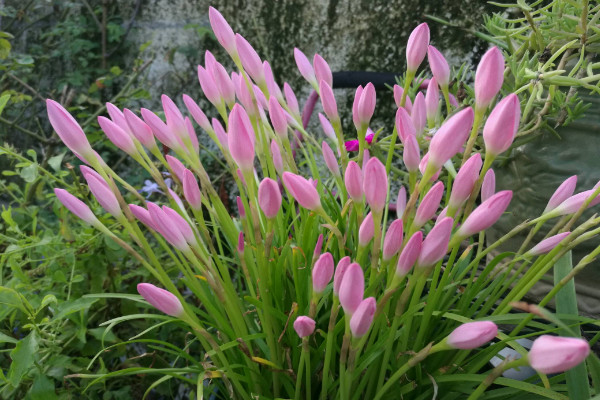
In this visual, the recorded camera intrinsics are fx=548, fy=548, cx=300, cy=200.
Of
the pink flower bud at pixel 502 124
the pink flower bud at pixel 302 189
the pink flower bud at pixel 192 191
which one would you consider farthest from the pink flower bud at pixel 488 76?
the pink flower bud at pixel 192 191

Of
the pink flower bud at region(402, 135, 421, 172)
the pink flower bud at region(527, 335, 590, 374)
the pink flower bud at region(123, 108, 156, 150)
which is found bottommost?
the pink flower bud at region(527, 335, 590, 374)

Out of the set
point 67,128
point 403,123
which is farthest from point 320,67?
point 67,128

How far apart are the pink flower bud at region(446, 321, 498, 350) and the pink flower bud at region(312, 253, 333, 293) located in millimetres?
90

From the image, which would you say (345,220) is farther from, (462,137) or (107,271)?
(107,271)

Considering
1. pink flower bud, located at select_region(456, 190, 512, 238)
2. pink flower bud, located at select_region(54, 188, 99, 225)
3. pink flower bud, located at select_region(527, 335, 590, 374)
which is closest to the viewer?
pink flower bud, located at select_region(527, 335, 590, 374)

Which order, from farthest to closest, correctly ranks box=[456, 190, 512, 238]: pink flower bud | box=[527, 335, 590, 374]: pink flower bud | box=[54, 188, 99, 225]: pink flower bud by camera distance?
box=[54, 188, 99, 225]: pink flower bud < box=[456, 190, 512, 238]: pink flower bud < box=[527, 335, 590, 374]: pink flower bud

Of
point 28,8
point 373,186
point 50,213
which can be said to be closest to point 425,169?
point 373,186

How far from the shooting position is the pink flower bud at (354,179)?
0.38 m

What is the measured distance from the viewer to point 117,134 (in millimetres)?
474

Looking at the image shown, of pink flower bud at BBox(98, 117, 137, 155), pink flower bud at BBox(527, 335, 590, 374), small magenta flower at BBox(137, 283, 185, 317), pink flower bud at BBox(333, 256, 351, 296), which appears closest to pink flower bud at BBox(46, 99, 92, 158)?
pink flower bud at BBox(98, 117, 137, 155)

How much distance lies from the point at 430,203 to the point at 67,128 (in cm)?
29

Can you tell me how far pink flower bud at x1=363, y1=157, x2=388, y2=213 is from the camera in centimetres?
36

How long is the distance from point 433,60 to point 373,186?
0.21 metres

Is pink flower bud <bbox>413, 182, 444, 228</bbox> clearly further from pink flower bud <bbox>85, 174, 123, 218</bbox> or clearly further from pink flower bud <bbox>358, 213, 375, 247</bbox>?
pink flower bud <bbox>85, 174, 123, 218</bbox>
